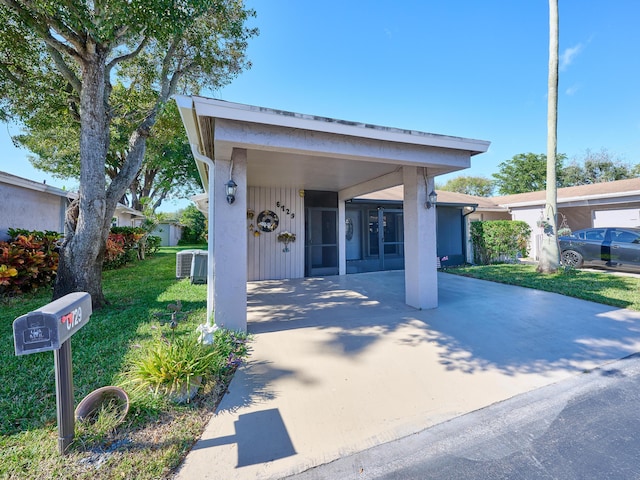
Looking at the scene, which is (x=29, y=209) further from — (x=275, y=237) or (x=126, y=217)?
(x=126, y=217)

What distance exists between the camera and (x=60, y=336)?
167 centimetres

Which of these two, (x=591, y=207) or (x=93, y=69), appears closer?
(x=93, y=69)

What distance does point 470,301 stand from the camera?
581 centimetres

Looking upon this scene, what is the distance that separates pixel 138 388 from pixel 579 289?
8.81 meters

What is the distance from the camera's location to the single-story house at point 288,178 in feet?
12.0

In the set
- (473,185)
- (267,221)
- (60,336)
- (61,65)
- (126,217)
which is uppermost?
(473,185)

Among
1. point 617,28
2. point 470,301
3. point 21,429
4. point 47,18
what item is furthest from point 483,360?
point 617,28

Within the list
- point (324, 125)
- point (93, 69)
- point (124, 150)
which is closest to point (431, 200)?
point (324, 125)

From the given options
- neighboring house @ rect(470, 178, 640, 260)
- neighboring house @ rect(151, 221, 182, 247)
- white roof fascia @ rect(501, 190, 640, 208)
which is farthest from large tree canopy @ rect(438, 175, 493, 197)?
neighboring house @ rect(151, 221, 182, 247)

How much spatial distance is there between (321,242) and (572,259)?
372 inches

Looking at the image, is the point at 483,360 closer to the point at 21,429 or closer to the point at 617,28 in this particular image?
the point at 21,429

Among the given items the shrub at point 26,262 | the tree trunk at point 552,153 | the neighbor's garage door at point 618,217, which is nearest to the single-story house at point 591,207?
the neighbor's garage door at point 618,217

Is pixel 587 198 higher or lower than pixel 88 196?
higher

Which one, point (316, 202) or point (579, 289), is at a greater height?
point (316, 202)
